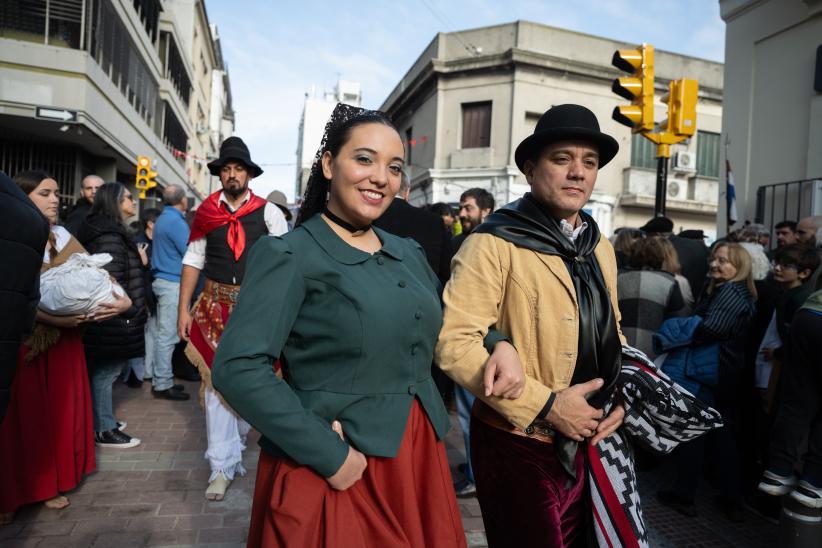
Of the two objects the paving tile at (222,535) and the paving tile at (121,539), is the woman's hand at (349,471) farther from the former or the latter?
the paving tile at (121,539)

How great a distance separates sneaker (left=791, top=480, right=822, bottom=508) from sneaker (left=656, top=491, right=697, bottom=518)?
116 centimetres

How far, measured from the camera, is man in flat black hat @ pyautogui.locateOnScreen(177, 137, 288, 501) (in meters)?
3.97

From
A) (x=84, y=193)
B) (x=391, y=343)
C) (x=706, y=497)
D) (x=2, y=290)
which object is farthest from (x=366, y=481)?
(x=84, y=193)

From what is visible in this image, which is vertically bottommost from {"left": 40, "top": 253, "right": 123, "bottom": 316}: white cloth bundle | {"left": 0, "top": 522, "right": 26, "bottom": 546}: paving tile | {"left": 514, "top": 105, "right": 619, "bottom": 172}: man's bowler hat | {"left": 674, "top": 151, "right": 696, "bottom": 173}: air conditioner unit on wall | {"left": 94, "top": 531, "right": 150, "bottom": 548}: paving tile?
{"left": 0, "top": 522, "right": 26, "bottom": 546}: paving tile

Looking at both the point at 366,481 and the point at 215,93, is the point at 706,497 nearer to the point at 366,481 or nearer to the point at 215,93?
the point at 366,481

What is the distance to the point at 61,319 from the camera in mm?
3512

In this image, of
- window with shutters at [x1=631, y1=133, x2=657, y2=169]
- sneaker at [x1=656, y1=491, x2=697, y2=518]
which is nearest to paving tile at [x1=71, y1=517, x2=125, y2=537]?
sneaker at [x1=656, y1=491, x2=697, y2=518]

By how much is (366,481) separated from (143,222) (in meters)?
7.09

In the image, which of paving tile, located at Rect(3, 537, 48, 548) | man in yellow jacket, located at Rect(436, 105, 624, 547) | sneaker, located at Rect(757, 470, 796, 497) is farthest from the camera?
paving tile, located at Rect(3, 537, 48, 548)

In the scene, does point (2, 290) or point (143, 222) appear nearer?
point (2, 290)

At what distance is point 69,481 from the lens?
373 cm

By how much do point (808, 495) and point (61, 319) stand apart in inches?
174

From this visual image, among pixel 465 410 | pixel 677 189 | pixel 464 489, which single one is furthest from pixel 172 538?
pixel 677 189

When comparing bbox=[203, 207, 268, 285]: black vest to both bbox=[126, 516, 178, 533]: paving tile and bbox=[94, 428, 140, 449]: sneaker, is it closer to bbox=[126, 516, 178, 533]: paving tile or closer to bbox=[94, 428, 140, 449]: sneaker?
bbox=[126, 516, 178, 533]: paving tile
